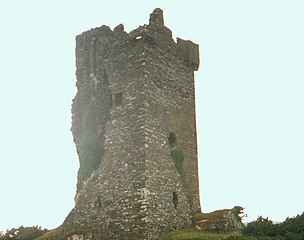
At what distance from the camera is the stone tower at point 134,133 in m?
22.8

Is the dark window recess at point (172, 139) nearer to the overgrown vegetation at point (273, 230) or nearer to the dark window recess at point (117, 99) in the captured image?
the dark window recess at point (117, 99)

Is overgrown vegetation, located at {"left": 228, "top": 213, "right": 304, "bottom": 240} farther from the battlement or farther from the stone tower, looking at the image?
the battlement

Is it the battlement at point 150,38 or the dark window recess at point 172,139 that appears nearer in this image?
the battlement at point 150,38

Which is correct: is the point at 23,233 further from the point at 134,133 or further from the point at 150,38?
the point at 150,38

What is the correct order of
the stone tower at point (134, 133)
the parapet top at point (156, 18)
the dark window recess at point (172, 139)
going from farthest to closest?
1. the parapet top at point (156, 18)
2. the dark window recess at point (172, 139)
3. the stone tower at point (134, 133)

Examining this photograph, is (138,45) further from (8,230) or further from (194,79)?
(8,230)

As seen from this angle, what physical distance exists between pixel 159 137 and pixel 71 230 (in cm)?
616

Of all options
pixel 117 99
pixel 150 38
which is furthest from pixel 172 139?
pixel 150 38

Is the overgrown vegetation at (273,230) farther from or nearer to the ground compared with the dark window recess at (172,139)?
nearer to the ground

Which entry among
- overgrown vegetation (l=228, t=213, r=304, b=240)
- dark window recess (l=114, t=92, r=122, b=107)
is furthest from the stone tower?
overgrown vegetation (l=228, t=213, r=304, b=240)

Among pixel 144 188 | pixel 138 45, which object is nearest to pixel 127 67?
pixel 138 45

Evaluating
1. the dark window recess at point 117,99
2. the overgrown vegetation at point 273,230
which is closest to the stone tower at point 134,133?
the dark window recess at point 117,99

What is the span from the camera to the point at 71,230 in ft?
79.5

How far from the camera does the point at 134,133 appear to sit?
23359 millimetres
